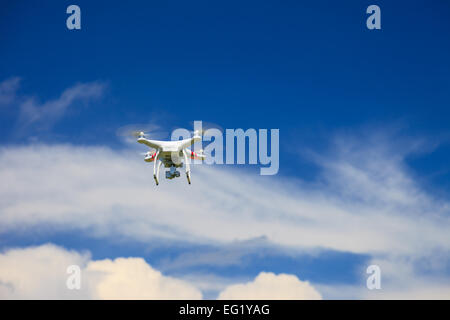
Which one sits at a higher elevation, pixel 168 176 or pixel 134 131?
pixel 134 131
